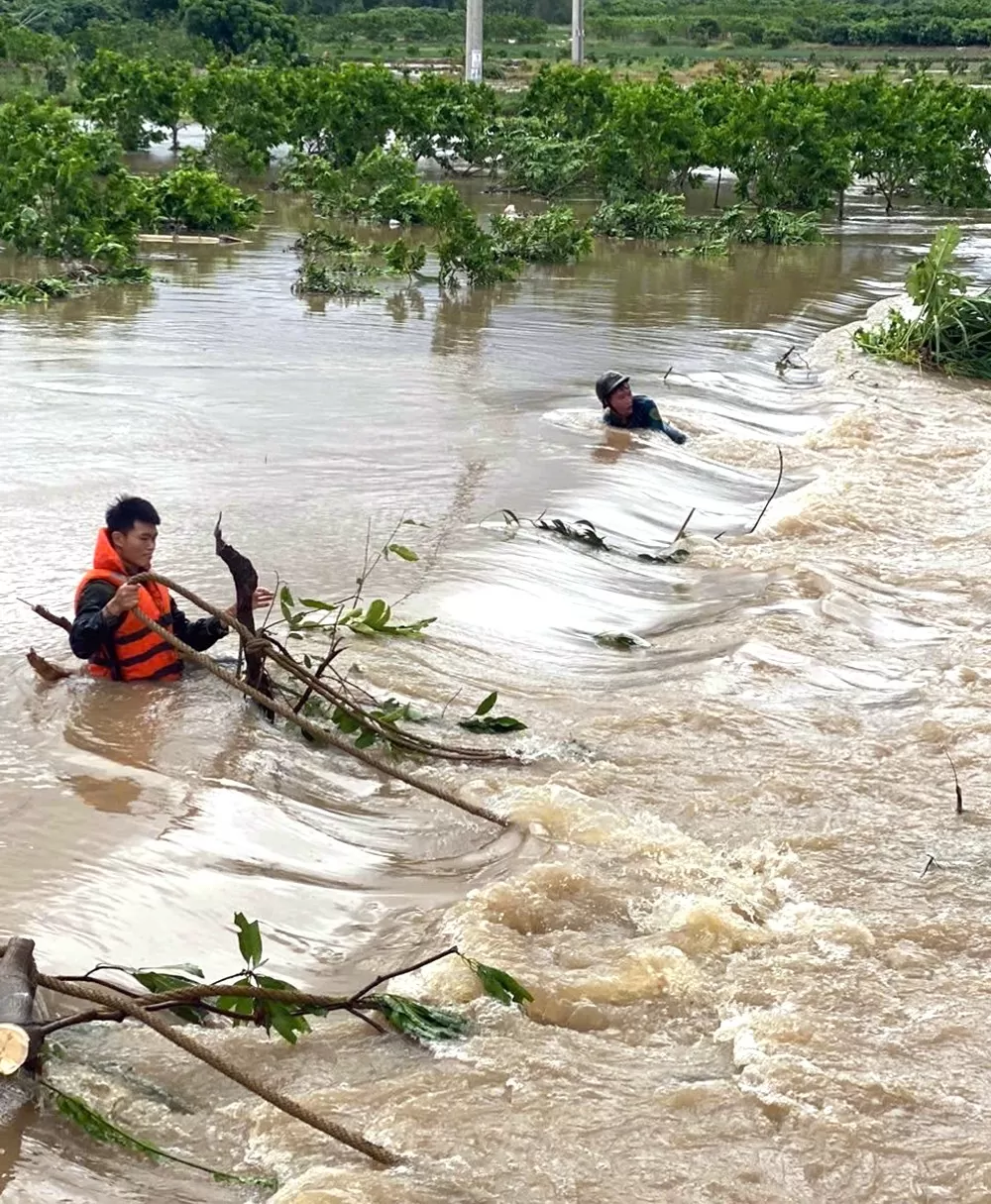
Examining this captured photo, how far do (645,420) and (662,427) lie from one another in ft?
0.49

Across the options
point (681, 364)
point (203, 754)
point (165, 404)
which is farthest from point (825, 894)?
point (681, 364)

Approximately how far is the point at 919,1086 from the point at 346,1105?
149cm

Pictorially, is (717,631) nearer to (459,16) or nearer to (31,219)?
(31,219)

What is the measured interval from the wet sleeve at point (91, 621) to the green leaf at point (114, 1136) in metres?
2.48

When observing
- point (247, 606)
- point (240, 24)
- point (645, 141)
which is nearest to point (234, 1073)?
point (247, 606)

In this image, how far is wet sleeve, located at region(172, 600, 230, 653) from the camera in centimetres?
617

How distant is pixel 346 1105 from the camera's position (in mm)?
3963

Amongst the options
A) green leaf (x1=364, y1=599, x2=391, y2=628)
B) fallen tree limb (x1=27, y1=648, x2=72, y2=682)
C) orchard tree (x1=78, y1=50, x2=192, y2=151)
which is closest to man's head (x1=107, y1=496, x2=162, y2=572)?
fallen tree limb (x1=27, y1=648, x2=72, y2=682)

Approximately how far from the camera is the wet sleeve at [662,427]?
1162 centimetres

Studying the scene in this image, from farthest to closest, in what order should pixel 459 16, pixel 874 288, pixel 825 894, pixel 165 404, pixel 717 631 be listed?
1. pixel 459 16
2. pixel 874 288
3. pixel 165 404
4. pixel 717 631
5. pixel 825 894

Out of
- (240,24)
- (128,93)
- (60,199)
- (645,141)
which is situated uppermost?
(240,24)

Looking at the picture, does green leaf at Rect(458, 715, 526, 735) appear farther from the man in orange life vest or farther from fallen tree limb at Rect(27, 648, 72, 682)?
fallen tree limb at Rect(27, 648, 72, 682)

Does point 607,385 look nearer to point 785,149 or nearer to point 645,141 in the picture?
point 785,149

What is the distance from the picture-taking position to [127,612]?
237 inches
